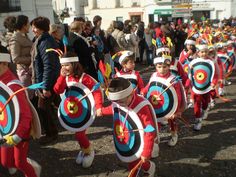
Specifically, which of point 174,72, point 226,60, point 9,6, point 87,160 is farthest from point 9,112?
point 9,6

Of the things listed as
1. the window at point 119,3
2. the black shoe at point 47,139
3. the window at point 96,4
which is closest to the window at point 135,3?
the window at point 119,3

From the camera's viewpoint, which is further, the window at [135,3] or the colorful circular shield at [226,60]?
the window at [135,3]

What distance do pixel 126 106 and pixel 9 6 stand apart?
43.6ft

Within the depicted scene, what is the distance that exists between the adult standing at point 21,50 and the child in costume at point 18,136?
1869 mm

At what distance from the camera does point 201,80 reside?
17.5 ft

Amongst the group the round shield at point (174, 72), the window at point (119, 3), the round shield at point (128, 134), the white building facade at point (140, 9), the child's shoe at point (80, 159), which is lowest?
the child's shoe at point (80, 159)

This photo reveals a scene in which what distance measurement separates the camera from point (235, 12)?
38.3 meters

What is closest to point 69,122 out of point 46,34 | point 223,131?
point 46,34

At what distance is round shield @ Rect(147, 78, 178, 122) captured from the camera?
4.30 m

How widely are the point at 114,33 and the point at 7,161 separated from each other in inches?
225

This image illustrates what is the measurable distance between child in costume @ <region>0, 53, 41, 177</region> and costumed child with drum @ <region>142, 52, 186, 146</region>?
72.2 inches

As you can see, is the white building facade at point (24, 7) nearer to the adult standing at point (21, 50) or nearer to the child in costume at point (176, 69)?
the adult standing at point (21, 50)

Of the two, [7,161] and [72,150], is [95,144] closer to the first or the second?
[72,150]

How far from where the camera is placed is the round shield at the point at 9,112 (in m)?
3.02
